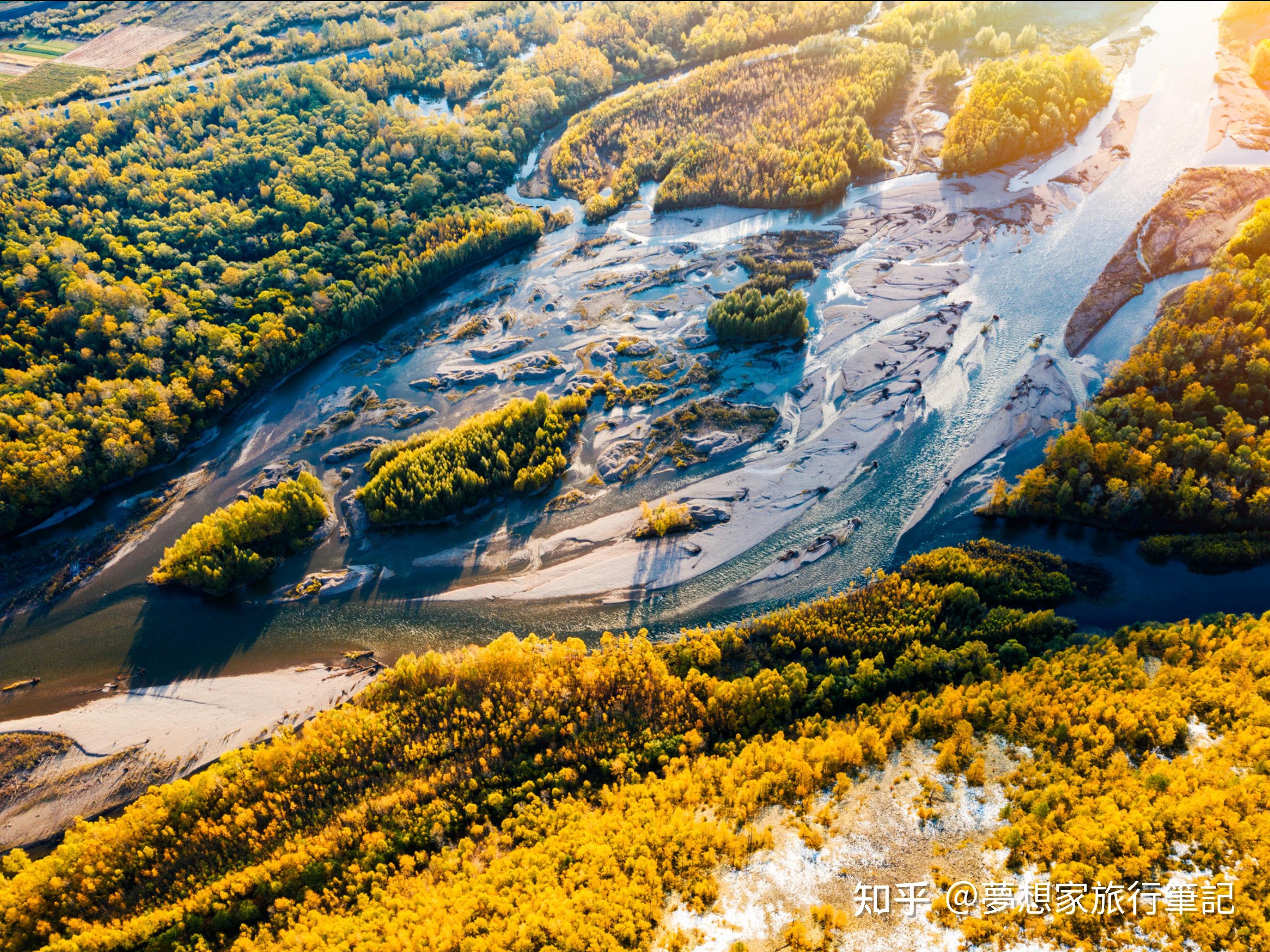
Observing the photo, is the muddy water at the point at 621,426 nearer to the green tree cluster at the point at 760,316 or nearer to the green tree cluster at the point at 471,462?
the green tree cluster at the point at 471,462

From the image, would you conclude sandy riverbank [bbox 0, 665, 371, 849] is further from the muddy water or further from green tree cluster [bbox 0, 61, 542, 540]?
green tree cluster [bbox 0, 61, 542, 540]

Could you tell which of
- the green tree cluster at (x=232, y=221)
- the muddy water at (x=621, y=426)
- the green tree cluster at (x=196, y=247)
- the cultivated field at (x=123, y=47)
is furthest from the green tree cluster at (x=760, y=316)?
the cultivated field at (x=123, y=47)

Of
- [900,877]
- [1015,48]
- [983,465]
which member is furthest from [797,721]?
[1015,48]

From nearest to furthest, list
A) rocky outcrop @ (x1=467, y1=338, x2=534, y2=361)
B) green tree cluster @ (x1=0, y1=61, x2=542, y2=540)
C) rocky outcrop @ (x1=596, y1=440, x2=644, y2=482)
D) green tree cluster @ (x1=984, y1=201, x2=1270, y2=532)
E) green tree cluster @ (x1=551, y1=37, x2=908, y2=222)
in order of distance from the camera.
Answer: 1. green tree cluster @ (x1=984, y1=201, x2=1270, y2=532)
2. rocky outcrop @ (x1=596, y1=440, x2=644, y2=482)
3. green tree cluster @ (x1=0, y1=61, x2=542, y2=540)
4. rocky outcrop @ (x1=467, y1=338, x2=534, y2=361)
5. green tree cluster @ (x1=551, y1=37, x2=908, y2=222)

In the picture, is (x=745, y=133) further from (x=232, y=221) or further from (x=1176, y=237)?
(x=232, y=221)

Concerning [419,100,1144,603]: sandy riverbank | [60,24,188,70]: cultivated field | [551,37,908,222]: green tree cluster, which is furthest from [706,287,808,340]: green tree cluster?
[60,24,188,70]: cultivated field

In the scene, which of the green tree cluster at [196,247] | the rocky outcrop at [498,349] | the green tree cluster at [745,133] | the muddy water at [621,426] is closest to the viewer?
the muddy water at [621,426]
